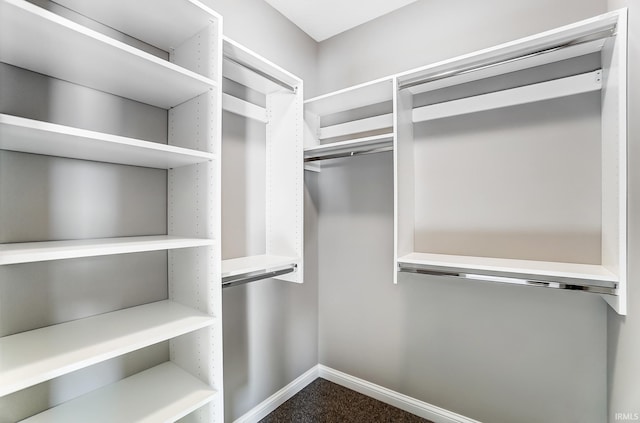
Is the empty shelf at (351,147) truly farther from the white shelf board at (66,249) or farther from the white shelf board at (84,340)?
the white shelf board at (84,340)

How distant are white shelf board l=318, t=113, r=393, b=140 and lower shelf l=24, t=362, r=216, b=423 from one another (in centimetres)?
180

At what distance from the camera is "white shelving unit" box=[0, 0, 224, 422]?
89 centimetres

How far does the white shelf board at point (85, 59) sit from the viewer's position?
2.78ft

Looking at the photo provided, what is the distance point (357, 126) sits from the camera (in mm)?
2197

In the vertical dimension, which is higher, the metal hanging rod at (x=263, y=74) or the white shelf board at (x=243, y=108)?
the metal hanging rod at (x=263, y=74)

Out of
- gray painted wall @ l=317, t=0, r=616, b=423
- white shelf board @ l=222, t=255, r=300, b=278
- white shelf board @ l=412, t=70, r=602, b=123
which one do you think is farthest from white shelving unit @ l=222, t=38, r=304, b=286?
white shelf board @ l=412, t=70, r=602, b=123

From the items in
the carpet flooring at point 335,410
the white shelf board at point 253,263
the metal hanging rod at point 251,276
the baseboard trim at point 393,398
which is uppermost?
the white shelf board at point 253,263

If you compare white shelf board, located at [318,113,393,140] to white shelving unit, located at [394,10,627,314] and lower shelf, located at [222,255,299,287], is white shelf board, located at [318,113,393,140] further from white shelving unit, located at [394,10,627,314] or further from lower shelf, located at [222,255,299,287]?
lower shelf, located at [222,255,299,287]

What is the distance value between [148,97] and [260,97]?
0.77 m

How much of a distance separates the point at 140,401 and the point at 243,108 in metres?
1.56

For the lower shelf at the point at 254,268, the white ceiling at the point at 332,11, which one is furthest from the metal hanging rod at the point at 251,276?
the white ceiling at the point at 332,11

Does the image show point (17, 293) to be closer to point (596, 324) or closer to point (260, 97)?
point (260, 97)

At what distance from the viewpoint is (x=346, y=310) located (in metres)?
2.33

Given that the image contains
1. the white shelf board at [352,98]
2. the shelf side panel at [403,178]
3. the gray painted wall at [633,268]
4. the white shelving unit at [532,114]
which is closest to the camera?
the gray painted wall at [633,268]
